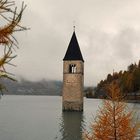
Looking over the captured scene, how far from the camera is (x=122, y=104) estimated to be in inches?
573

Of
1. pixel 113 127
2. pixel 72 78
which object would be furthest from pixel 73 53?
pixel 113 127

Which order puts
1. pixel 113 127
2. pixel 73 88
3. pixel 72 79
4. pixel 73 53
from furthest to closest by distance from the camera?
pixel 73 53 < pixel 72 79 < pixel 73 88 < pixel 113 127

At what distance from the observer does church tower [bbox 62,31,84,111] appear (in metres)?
68.2

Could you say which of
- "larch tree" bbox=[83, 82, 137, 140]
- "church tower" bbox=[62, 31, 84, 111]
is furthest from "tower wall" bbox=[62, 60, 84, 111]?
"larch tree" bbox=[83, 82, 137, 140]

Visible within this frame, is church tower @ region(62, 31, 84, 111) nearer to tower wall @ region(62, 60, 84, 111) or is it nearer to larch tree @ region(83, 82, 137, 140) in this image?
tower wall @ region(62, 60, 84, 111)

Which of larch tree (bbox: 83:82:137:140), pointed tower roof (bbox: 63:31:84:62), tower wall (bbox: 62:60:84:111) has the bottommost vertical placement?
larch tree (bbox: 83:82:137:140)

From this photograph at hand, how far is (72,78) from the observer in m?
69.5

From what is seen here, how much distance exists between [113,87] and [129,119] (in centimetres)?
194

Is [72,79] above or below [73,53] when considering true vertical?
below

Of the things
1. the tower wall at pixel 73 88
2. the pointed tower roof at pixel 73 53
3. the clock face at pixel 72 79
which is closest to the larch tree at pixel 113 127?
the tower wall at pixel 73 88

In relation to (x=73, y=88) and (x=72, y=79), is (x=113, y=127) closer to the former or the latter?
(x=73, y=88)

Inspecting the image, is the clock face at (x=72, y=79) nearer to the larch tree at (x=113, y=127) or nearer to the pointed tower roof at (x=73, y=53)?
the pointed tower roof at (x=73, y=53)

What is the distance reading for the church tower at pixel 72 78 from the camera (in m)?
68.2

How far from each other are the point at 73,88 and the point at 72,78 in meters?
1.94
